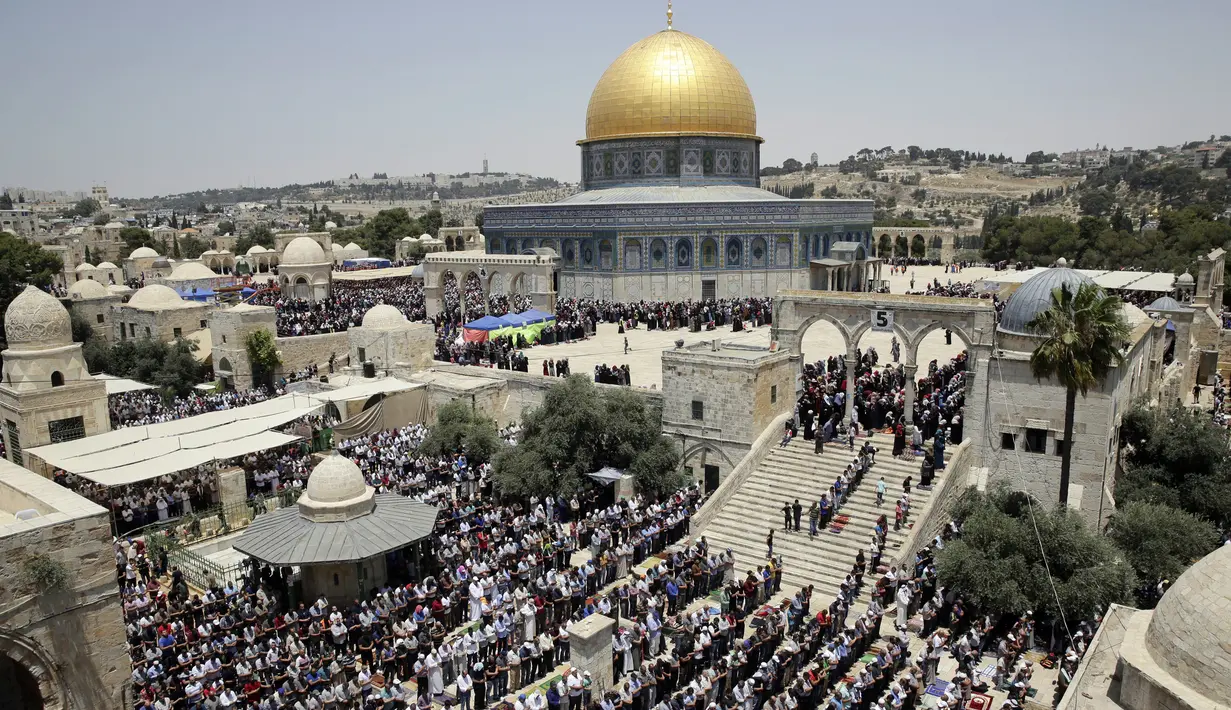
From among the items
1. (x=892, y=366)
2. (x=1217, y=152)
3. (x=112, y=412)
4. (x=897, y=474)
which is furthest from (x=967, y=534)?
(x=1217, y=152)

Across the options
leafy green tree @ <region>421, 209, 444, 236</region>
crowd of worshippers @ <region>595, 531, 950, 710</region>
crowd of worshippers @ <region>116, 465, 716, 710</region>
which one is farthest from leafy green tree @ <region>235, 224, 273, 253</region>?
crowd of worshippers @ <region>595, 531, 950, 710</region>

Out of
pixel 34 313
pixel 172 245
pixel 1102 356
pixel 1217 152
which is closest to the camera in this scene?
pixel 1102 356

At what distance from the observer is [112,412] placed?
78.7 ft

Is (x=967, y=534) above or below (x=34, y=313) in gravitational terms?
below

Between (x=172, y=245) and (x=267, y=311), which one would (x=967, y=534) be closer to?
(x=267, y=311)

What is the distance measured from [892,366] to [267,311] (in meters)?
19.1

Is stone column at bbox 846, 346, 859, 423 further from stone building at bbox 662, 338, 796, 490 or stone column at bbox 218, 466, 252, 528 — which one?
stone column at bbox 218, 466, 252, 528

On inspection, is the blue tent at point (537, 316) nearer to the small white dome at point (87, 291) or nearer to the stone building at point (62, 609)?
the small white dome at point (87, 291)

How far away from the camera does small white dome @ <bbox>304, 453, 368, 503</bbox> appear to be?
13727mm

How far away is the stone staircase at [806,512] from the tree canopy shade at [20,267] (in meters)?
30.7

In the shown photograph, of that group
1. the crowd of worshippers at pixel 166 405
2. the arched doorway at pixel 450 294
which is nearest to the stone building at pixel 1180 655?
the crowd of worshippers at pixel 166 405

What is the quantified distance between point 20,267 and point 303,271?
11430mm

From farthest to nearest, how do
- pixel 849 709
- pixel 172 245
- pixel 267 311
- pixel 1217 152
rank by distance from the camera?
pixel 1217 152 < pixel 172 245 < pixel 267 311 < pixel 849 709

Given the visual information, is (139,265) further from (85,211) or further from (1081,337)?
(85,211)
